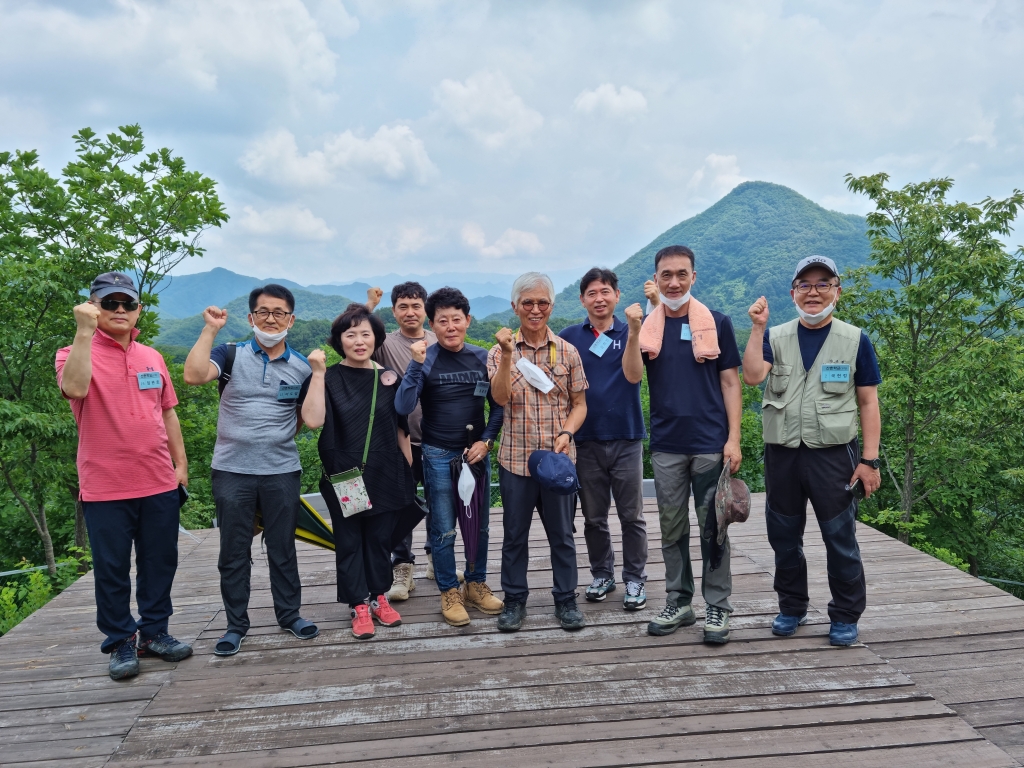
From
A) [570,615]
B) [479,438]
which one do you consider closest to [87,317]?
[479,438]

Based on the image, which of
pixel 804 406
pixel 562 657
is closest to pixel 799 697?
pixel 562 657

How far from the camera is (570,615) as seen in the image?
3238mm

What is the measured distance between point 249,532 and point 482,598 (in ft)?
4.20

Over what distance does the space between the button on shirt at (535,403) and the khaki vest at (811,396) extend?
3.13ft

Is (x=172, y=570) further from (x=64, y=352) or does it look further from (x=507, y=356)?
(x=507, y=356)

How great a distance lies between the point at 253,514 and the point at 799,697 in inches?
103

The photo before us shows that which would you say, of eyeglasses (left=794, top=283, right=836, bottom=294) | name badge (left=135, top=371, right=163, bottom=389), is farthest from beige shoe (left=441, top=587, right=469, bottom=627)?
eyeglasses (left=794, top=283, right=836, bottom=294)

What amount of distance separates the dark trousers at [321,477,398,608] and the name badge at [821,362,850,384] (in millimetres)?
2241

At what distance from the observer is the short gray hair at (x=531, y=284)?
3127 millimetres

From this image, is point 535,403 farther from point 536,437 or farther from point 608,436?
point 608,436

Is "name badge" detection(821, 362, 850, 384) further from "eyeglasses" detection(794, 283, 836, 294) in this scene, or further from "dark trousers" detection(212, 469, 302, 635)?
"dark trousers" detection(212, 469, 302, 635)

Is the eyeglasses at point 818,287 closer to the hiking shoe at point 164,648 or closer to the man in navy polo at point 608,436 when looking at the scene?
the man in navy polo at point 608,436

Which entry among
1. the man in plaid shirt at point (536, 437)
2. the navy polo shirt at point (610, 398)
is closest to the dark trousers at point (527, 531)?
the man in plaid shirt at point (536, 437)

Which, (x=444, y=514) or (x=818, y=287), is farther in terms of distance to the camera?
(x=444, y=514)
